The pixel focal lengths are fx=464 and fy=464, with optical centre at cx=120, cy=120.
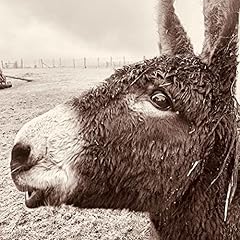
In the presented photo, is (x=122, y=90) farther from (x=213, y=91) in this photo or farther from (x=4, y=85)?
(x=4, y=85)

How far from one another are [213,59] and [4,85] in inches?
903

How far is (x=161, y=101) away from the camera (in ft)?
9.94

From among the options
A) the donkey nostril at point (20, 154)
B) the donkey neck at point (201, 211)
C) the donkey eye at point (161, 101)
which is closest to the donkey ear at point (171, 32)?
the donkey eye at point (161, 101)

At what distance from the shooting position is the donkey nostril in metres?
2.84

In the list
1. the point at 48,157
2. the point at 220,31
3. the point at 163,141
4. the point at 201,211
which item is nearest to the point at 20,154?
the point at 48,157

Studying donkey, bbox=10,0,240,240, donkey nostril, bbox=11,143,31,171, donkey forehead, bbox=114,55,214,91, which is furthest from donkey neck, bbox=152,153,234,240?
donkey nostril, bbox=11,143,31,171

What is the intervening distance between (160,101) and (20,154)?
0.95 metres

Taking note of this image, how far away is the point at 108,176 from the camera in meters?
3.07

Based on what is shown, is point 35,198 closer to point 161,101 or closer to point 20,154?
point 20,154

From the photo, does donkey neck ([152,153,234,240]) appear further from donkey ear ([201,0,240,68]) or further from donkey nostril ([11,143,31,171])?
donkey nostril ([11,143,31,171])

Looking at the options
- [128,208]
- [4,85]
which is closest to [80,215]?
[128,208]

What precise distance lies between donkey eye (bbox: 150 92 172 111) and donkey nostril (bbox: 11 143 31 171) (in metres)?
0.86

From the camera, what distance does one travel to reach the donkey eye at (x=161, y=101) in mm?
3031

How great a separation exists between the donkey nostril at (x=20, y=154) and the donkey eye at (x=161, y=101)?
86 centimetres
